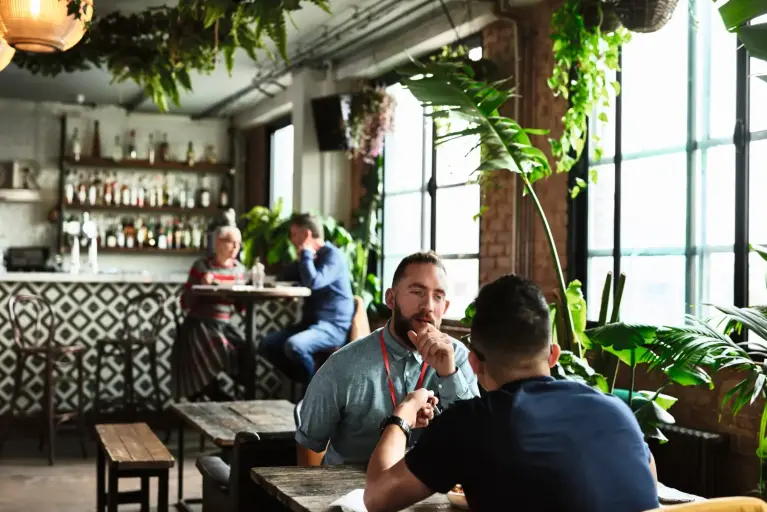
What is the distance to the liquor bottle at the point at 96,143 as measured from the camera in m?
10.7

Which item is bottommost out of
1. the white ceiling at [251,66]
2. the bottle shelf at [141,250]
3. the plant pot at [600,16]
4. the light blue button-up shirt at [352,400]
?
the light blue button-up shirt at [352,400]

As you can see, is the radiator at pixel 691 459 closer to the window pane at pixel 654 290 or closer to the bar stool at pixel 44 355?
the window pane at pixel 654 290

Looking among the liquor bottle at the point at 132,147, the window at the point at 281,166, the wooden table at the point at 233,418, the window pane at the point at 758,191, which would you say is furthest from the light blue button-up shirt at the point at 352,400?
the liquor bottle at the point at 132,147

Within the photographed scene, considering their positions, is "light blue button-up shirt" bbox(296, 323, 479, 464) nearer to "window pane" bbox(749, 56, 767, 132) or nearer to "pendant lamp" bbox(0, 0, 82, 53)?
"pendant lamp" bbox(0, 0, 82, 53)

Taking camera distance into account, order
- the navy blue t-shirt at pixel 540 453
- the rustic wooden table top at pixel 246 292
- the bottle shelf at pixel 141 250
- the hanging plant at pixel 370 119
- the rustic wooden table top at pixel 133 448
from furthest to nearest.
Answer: the bottle shelf at pixel 141 250
the hanging plant at pixel 370 119
the rustic wooden table top at pixel 246 292
the rustic wooden table top at pixel 133 448
the navy blue t-shirt at pixel 540 453

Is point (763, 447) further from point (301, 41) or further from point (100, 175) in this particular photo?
point (100, 175)

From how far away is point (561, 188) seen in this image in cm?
568

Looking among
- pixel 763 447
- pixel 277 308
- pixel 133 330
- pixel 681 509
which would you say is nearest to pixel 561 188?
pixel 763 447

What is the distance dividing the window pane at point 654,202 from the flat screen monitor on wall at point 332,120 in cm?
336

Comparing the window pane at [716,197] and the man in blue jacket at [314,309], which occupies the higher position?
the window pane at [716,197]

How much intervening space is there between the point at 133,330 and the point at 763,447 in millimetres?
5493

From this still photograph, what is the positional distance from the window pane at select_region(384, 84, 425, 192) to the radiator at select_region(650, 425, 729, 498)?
3.70 meters

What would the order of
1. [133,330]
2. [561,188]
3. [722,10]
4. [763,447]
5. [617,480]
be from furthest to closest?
1. [133,330]
2. [561,188]
3. [763,447]
4. [722,10]
5. [617,480]

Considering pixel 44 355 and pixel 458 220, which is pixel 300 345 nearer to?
pixel 458 220
